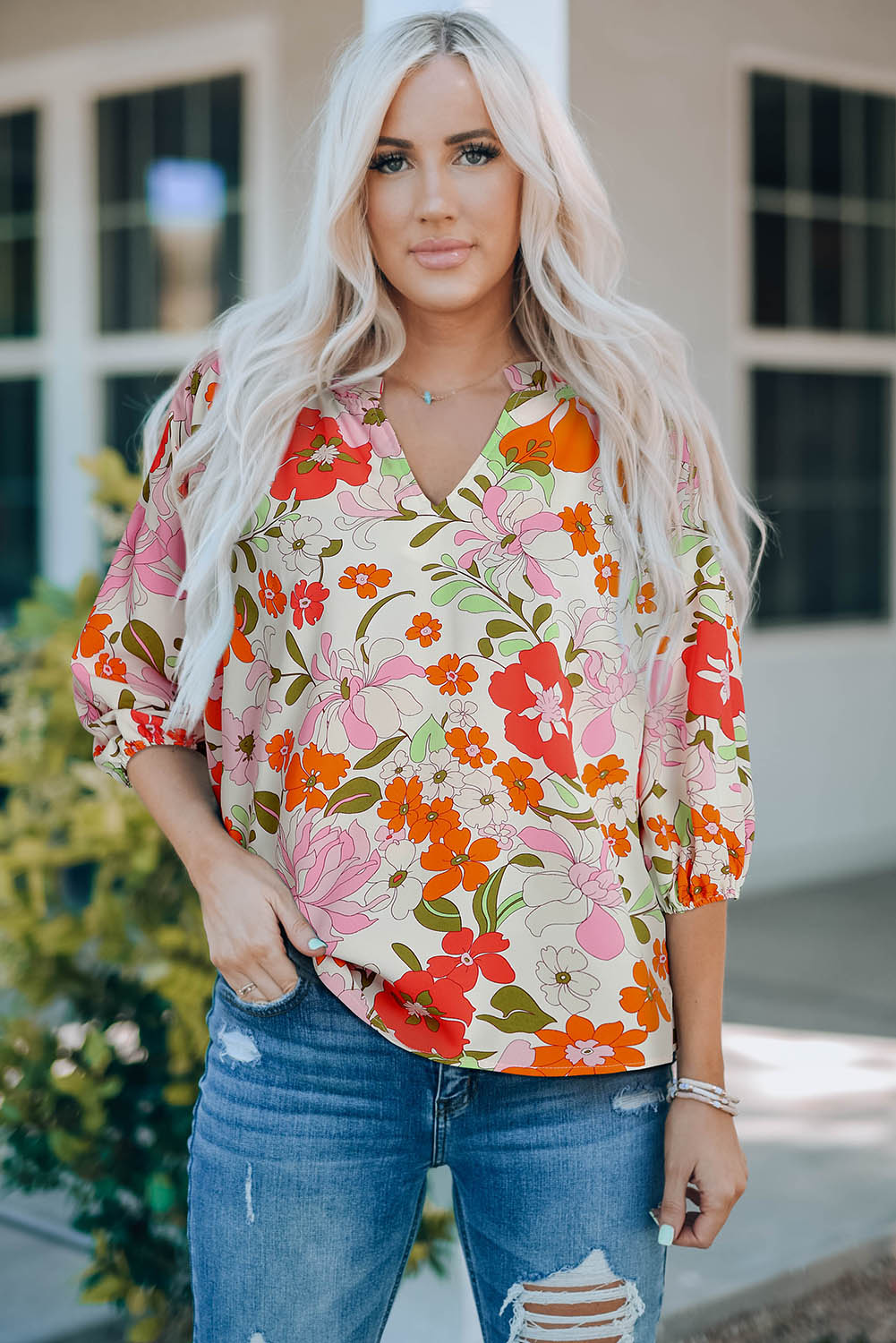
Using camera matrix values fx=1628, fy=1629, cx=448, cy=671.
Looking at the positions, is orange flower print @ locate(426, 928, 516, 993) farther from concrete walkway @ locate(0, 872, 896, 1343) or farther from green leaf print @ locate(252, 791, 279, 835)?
concrete walkway @ locate(0, 872, 896, 1343)

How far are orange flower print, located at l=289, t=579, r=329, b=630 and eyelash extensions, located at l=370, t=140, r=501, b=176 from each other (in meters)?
0.43

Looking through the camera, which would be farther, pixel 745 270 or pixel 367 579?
pixel 745 270

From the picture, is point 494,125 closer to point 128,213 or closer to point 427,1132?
point 427,1132

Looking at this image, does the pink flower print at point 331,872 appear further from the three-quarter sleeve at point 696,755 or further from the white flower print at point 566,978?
the three-quarter sleeve at point 696,755

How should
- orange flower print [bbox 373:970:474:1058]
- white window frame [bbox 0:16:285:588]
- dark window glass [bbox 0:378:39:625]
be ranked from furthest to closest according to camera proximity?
dark window glass [bbox 0:378:39:625] < white window frame [bbox 0:16:285:588] < orange flower print [bbox 373:970:474:1058]

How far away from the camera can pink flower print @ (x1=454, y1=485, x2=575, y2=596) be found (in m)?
1.59

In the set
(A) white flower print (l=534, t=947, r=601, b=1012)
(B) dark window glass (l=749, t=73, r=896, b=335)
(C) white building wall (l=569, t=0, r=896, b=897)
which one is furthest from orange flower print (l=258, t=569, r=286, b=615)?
(B) dark window glass (l=749, t=73, r=896, b=335)

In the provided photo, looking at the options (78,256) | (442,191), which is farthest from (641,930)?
(78,256)

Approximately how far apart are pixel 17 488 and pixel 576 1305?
6.12 m

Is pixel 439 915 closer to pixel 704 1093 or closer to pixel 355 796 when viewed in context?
pixel 355 796

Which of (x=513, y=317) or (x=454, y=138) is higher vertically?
(x=454, y=138)

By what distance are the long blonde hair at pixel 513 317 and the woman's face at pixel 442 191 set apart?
19mm

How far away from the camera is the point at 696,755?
5.32ft

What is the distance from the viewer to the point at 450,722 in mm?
1554
